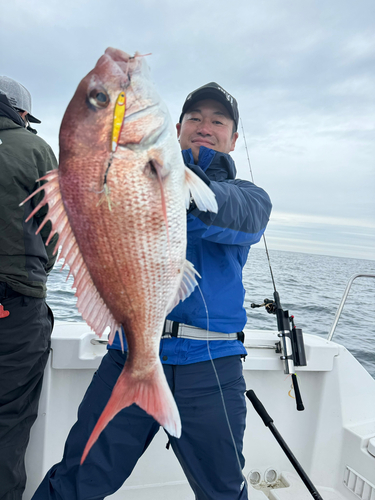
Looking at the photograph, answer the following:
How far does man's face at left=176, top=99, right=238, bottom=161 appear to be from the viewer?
2.04 meters

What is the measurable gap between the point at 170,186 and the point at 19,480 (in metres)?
2.11

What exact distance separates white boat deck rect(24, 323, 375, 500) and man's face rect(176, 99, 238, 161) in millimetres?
1531

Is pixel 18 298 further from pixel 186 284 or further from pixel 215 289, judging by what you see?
pixel 186 284

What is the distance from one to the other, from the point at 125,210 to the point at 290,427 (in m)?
2.64

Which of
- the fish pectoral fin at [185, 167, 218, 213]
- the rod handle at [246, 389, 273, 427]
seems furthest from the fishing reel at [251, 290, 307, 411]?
the fish pectoral fin at [185, 167, 218, 213]

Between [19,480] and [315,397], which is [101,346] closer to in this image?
[19,480]

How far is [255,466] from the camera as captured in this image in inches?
115

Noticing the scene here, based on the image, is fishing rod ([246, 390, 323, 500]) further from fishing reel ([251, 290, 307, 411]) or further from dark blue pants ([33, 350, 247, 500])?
dark blue pants ([33, 350, 247, 500])

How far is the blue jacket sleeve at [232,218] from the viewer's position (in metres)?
1.40

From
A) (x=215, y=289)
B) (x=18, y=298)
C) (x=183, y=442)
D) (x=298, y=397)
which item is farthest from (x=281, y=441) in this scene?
(x=18, y=298)

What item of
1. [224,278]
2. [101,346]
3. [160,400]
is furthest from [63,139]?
[101,346]

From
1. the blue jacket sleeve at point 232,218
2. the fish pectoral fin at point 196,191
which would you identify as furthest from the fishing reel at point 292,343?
the fish pectoral fin at point 196,191

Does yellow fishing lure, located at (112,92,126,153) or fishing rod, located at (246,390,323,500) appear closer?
yellow fishing lure, located at (112,92,126,153)

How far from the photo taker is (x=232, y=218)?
4.76ft
